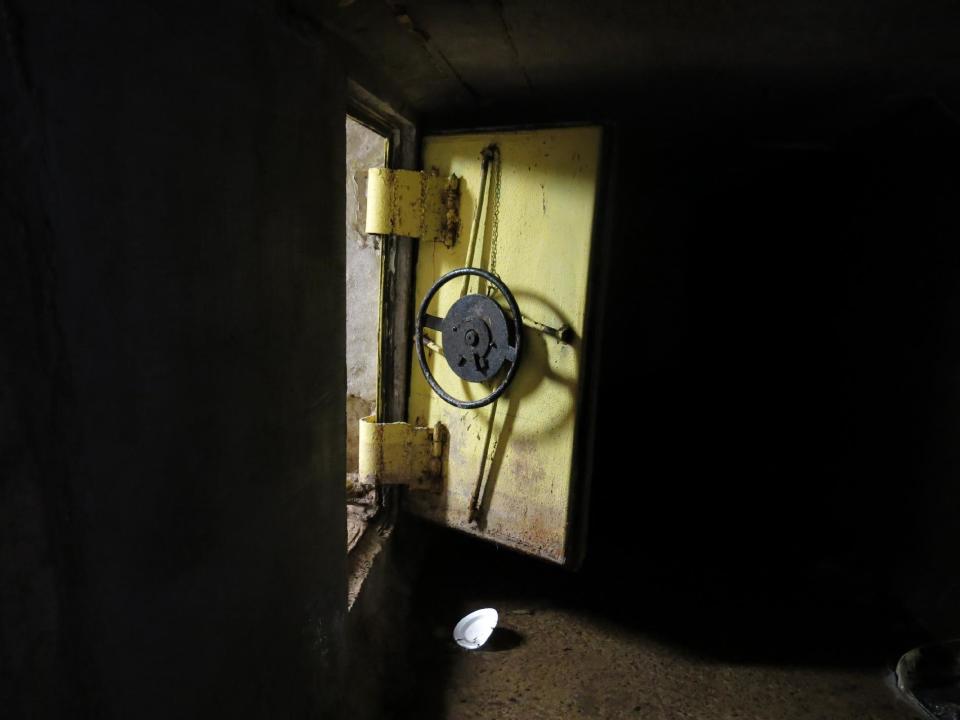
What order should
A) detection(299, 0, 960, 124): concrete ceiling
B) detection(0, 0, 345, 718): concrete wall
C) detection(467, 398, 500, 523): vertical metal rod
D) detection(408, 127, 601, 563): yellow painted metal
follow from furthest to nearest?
detection(467, 398, 500, 523): vertical metal rod → detection(408, 127, 601, 563): yellow painted metal → detection(299, 0, 960, 124): concrete ceiling → detection(0, 0, 345, 718): concrete wall

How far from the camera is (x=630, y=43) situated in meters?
1.68

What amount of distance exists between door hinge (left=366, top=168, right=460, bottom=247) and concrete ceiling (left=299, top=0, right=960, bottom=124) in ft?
1.01

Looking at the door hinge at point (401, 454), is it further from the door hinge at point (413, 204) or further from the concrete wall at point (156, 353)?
the concrete wall at point (156, 353)

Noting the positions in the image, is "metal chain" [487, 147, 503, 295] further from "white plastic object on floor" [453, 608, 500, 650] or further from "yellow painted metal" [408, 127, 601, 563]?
"white plastic object on floor" [453, 608, 500, 650]

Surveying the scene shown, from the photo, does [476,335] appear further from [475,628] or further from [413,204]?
[475,628]

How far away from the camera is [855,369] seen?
10.6ft

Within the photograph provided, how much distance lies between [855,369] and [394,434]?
2.62 m

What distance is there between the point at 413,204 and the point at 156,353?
1.52m

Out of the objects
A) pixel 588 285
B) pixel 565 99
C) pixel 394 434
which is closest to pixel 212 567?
pixel 394 434

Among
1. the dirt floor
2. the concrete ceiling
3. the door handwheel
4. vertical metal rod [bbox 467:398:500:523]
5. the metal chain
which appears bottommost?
the dirt floor

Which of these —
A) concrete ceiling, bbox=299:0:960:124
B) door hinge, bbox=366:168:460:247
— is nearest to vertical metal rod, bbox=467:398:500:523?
door hinge, bbox=366:168:460:247

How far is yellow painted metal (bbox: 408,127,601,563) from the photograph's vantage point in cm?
210

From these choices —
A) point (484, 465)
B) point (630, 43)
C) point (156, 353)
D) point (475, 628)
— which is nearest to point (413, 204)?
point (630, 43)

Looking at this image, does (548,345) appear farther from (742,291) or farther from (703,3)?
(742,291)
